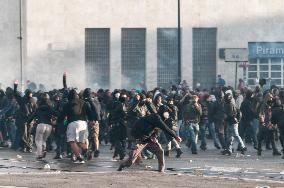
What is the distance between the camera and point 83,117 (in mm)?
25641

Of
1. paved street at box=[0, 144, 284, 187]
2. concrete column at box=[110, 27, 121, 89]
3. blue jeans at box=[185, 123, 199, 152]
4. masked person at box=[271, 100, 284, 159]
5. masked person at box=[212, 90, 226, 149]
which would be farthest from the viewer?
concrete column at box=[110, 27, 121, 89]

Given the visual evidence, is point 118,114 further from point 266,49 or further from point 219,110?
point 266,49

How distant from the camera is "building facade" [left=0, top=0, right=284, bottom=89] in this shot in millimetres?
62719

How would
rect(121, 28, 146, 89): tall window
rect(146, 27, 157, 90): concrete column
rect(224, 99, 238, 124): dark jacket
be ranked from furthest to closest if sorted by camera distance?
rect(121, 28, 146, 89): tall window → rect(146, 27, 157, 90): concrete column → rect(224, 99, 238, 124): dark jacket

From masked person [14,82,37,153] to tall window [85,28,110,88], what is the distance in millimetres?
31980

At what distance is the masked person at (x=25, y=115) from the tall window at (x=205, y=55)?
110ft

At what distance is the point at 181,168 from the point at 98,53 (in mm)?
39784

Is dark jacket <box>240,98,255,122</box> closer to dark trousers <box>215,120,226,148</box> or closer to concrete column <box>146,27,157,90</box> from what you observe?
dark trousers <box>215,120,226,148</box>

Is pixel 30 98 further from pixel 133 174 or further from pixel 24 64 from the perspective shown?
pixel 24 64

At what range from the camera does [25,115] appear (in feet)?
101

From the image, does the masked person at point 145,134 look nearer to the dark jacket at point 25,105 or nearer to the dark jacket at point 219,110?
the dark jacket at point 219,110

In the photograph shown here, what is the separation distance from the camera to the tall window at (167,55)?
63438 mm

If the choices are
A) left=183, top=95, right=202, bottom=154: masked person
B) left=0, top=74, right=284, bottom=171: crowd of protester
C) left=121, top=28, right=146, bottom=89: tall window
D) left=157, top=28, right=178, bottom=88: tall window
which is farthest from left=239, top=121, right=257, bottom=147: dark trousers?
left=121, top=28, right=146, bottom=89: tall window

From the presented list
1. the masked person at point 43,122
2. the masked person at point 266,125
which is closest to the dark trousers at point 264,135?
the masked person at point 266,125
